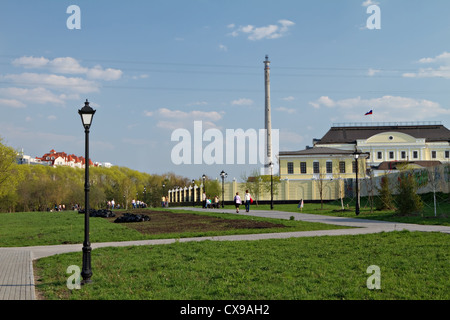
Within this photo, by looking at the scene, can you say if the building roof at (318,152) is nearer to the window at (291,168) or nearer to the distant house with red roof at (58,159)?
the window at (291,168)

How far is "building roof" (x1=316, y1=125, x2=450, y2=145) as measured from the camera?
89.3 meters

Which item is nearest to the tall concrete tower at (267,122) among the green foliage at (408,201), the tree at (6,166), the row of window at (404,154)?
the row of window at (404,154)

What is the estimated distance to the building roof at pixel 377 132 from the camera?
89312 mm

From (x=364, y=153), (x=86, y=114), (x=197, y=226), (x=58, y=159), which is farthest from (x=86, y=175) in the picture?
(x=58, y=159)

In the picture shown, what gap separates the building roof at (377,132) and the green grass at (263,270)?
7916cm

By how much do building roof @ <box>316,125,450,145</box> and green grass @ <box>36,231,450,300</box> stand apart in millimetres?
79156

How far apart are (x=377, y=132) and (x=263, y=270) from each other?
8833cm

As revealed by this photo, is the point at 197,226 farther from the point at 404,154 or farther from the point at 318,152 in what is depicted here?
the point at 404,154

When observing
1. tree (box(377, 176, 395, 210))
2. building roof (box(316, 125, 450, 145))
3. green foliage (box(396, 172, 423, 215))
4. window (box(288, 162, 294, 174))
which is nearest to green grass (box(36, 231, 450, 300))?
green foliage (box(396, 172, 423, 215))

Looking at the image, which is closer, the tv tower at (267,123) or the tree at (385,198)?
the tree at (385,198)

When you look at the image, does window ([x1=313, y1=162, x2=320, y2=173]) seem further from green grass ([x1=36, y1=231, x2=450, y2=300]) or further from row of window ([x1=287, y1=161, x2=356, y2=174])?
green grass ([x1=36, y1=231, x2=450, y2=300])

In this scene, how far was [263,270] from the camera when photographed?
9.23 metres

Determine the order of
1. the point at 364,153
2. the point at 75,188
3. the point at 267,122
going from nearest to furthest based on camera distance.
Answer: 1. the point at 364,153
2. the point at 267,122
3. the point at 75,188
